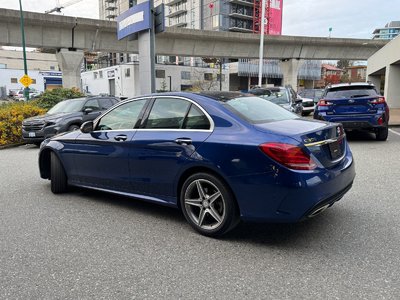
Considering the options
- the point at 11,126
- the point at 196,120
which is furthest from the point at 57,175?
the point at 11,126

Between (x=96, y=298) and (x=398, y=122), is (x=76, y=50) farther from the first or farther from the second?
(x=96, y=298)

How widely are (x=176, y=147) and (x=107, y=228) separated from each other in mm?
1294

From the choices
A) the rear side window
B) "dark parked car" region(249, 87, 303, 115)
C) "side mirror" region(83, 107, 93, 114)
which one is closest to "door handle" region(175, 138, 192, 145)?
"dark parked car" region(249, 87, 303, 115)

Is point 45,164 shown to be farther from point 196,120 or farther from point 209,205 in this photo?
point 209,205

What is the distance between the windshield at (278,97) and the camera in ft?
41.4

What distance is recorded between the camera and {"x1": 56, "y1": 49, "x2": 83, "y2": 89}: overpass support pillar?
29.0 m

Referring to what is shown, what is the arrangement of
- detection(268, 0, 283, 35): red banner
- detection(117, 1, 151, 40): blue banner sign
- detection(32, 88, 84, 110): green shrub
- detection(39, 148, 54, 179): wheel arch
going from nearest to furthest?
1. detection(39, 148, 54, 179): wheel arch
2. detection(117, 1, 151, 40): blue banner sign
3. detection(32, 88, 84, 110): green shrub
4. detection(268, 0, 283, 35): red banner

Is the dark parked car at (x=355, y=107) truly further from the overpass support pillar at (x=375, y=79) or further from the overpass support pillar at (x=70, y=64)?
the overpass support pillar at (x=375, y=79)

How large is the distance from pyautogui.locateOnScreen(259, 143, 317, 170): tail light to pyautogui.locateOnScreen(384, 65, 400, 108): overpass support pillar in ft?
84.4

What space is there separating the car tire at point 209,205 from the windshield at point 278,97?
9103mm

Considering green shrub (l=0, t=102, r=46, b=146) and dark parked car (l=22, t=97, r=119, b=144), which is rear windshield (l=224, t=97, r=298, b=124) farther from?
green shrub (l=0, t=102, r=46, b=146)

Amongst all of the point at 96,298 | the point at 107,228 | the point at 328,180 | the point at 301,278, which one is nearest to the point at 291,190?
the point at 328,180

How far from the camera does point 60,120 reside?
37.9 feet

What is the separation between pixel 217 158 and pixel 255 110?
99 centimetres
